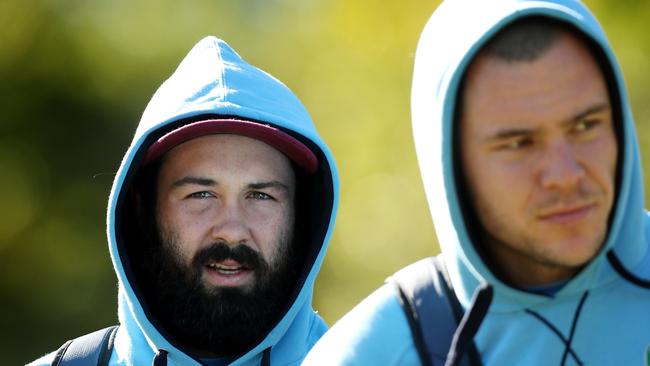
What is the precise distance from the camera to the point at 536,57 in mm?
2725

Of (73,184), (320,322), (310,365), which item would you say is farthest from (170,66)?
(310,365)

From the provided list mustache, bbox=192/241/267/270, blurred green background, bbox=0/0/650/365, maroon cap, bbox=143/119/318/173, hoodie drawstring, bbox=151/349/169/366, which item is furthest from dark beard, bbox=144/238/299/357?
blurred green background, bbox=0/0/650/365

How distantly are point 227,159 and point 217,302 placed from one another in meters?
0.47

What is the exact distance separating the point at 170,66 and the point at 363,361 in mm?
14010

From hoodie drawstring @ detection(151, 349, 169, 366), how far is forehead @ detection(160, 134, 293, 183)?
1.95ft

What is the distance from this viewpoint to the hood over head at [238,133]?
3.97m

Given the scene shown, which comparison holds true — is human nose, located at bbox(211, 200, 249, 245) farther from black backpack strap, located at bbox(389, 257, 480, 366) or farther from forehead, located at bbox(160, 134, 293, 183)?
black backpack strap, located at bbox(389, 257, 480, 366)

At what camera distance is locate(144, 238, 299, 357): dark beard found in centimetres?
397

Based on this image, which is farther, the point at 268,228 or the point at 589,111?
the point at 268,228

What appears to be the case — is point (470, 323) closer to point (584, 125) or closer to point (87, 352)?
point (584, 125)

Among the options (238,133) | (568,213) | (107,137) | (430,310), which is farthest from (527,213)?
(107,137)

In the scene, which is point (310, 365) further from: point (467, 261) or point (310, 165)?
point (310, 165)

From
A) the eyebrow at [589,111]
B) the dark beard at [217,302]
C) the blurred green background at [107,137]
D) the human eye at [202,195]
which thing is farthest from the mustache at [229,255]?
the blurred green background at [107,137]

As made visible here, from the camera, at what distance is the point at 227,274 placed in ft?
13.0
